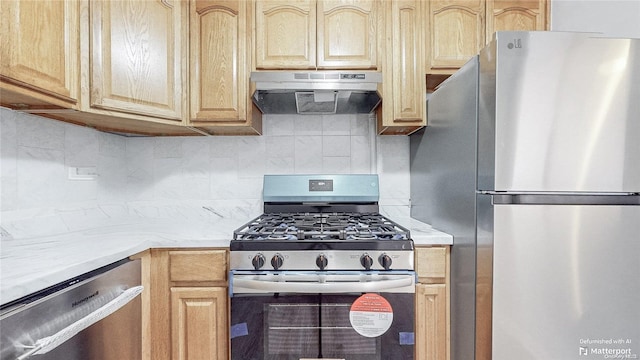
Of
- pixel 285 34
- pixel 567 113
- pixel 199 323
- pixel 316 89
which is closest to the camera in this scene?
pixel 567 113

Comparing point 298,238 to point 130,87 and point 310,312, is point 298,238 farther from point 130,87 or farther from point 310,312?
point 130,87

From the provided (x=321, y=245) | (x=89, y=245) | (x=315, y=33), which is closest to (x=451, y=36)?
(x=315, y=33)

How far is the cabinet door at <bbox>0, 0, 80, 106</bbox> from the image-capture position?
98 centimetres

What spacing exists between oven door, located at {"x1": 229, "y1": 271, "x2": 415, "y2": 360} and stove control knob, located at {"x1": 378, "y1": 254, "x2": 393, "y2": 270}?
30mm

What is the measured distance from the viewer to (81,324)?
912 millimetres

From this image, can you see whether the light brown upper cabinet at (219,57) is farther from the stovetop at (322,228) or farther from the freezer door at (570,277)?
the freezer door at (570,277)

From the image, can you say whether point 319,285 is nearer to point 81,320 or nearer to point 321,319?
point 321,319

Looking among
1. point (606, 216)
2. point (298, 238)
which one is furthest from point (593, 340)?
point (298, 238)

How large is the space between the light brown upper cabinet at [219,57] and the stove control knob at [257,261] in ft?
2.58

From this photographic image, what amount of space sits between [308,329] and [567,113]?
1257mm

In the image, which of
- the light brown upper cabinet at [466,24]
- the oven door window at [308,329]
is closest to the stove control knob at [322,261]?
the oven door window at [308,329]

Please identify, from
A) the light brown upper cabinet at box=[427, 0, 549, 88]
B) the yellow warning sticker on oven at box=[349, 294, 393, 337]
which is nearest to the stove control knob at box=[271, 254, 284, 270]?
the yellow warning sticker on oven at box=[349, 294, 393, 337]

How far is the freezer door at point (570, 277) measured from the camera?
1.10 meters

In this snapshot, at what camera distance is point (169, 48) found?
5.19 ft
